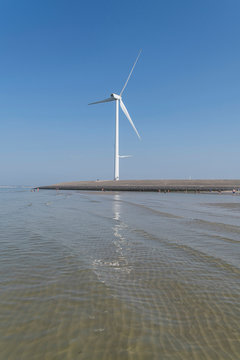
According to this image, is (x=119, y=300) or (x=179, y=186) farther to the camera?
(x=179, y=186)

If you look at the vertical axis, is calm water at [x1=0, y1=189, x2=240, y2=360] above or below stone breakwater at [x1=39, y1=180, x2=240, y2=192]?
below

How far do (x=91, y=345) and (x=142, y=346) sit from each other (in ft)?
2.78

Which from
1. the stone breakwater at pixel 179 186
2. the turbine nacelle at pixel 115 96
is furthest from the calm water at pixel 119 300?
the turbine nacelle at pixel 115 96

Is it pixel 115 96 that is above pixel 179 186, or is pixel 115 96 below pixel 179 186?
above

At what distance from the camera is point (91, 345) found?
3.77 meters

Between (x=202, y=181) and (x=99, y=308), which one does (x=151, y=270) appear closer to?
(x=99, y=308)

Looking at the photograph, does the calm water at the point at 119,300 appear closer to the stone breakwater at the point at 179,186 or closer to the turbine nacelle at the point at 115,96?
the stone breakwater at the point at 179,186

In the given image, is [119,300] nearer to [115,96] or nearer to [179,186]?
[179,186]

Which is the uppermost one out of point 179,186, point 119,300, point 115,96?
point 115,96

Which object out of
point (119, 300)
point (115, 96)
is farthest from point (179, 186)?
point (119, 300)

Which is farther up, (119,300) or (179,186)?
(179,186)

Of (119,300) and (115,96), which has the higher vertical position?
(115,96)

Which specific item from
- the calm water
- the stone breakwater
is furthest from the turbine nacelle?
the calm water

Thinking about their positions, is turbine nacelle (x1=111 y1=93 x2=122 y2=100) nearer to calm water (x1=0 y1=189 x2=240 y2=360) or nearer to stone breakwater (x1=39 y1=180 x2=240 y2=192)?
stone breakwater (x1=39 y1=180 x2=240 y2=192)
